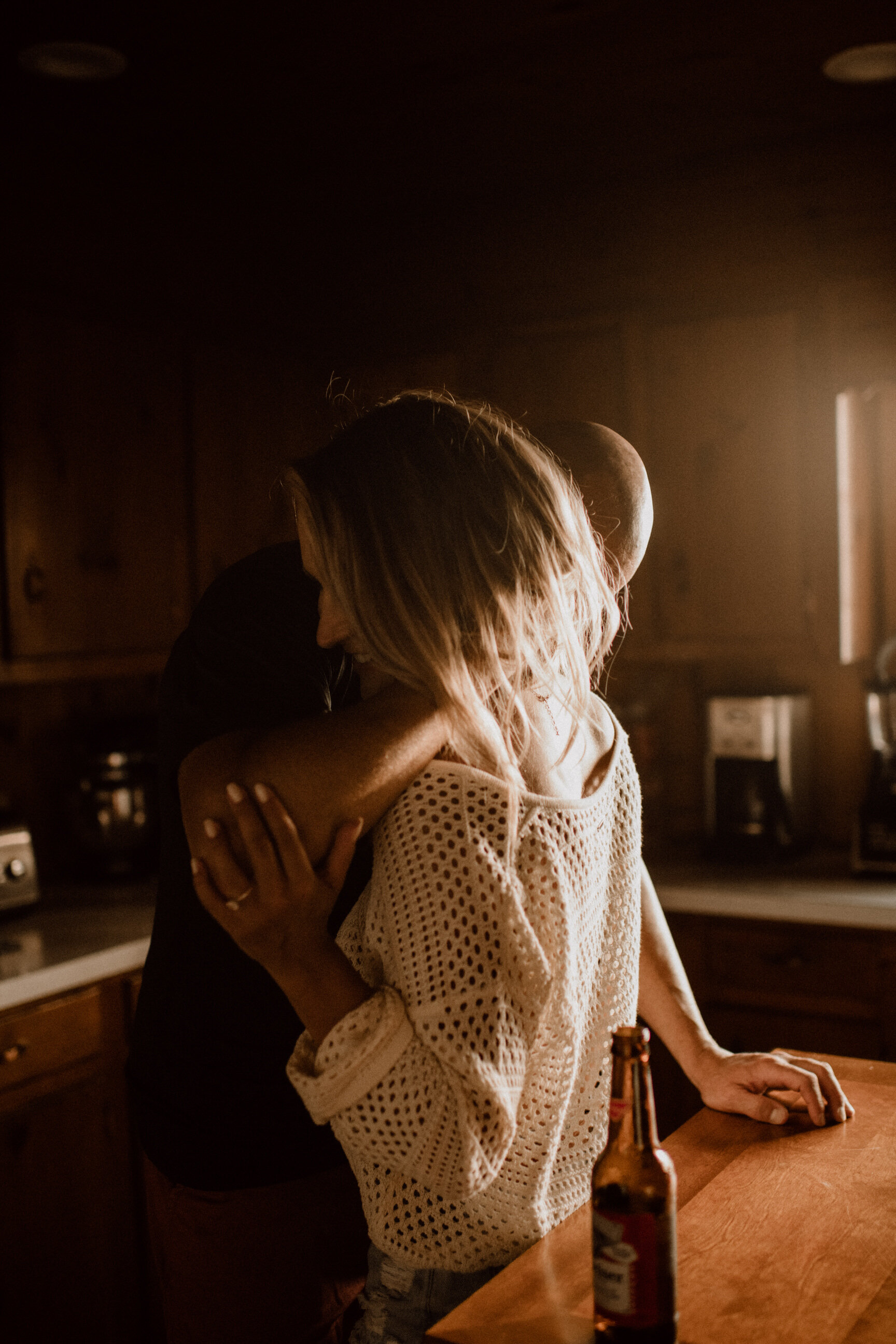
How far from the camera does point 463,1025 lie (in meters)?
0.85

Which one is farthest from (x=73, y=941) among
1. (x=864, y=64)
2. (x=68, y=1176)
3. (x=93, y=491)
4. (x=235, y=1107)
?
(x=864, y=64)

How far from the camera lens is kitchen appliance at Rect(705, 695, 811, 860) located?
284 centimetres

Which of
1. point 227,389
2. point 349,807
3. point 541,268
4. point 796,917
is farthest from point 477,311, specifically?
point 349,807

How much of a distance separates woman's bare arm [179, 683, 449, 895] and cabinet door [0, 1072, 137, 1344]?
148cm

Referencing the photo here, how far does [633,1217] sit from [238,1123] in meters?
0.56

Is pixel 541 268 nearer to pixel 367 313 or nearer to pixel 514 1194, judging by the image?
Result: pixel 367 313

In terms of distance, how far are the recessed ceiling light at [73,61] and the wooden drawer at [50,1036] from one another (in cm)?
170

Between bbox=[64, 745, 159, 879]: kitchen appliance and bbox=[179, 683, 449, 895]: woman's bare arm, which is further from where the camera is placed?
bbox=[64, 745, 159, 879]: kitchen appliance

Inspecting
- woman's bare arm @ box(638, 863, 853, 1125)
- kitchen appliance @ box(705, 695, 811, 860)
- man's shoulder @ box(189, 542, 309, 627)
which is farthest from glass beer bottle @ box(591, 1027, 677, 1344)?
kitchen appliance @ box(705, 695, 811, 860)

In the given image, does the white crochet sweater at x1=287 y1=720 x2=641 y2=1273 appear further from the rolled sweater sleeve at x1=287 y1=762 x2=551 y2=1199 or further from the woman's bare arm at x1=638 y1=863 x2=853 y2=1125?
the woman's bare arm at x1=638 y1=863 x2=853 y2=1125

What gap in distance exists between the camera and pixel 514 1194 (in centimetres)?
95

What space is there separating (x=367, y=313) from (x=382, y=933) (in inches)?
102

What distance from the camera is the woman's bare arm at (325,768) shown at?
2.85 feet

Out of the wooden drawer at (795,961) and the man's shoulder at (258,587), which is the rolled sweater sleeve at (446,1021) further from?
the wooden drawer at (795,961)
